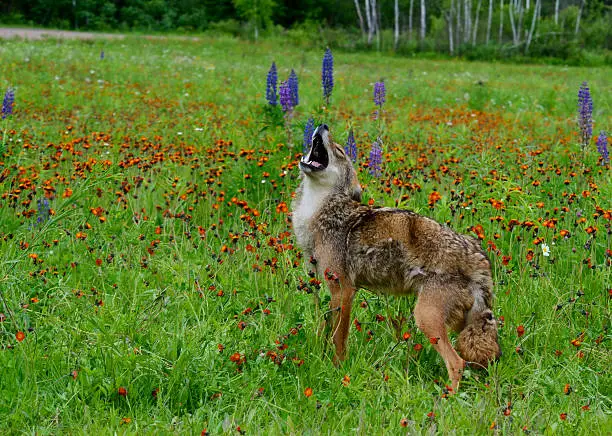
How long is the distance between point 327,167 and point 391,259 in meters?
0.64

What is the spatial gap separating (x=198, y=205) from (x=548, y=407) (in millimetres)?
3368

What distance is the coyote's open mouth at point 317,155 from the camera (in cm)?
375

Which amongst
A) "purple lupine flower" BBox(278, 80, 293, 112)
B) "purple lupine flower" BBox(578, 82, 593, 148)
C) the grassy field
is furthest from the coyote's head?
"purple lupine flower" BBox(578, 82, 593, 148)

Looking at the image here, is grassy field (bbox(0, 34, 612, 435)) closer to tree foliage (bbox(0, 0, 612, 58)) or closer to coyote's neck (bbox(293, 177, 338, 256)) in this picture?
coyote's neck (bbox(293, 177, 338, 256))

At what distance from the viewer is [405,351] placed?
365cm

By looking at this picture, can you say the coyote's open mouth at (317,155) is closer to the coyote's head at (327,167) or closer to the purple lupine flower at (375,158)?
the coyote's head at (327,167)

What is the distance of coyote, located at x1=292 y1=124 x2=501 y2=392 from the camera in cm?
339

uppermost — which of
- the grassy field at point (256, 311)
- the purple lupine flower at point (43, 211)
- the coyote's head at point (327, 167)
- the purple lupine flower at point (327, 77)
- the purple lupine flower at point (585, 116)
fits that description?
the purple lupine flower at point (327, 77)

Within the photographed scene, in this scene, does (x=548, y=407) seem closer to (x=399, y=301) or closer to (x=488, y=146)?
(x=399, y=301)

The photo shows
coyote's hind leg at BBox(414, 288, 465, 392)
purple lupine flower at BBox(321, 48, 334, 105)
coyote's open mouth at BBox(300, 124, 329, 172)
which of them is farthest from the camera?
purple lupine flower at BBox(321, 48, 334, 105)

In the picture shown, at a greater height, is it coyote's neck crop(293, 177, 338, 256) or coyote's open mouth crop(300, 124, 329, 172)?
coyote's open mouth crop(300, 124, 329, 172)

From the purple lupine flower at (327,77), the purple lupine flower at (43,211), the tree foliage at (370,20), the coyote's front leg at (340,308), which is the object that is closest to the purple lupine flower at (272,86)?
the purple lupine flower at (327,77)

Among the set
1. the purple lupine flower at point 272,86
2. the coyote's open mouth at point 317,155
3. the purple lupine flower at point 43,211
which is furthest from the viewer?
the purple lupine flower at point 272,86

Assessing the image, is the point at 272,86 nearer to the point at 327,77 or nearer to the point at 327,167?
the point at 327,77
